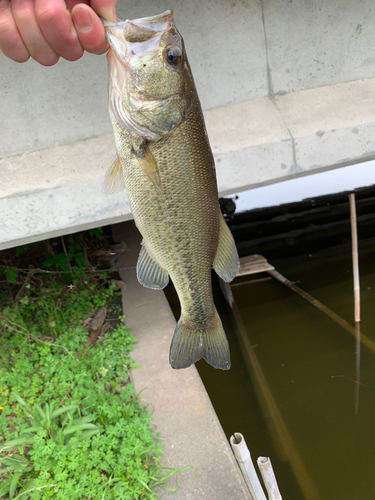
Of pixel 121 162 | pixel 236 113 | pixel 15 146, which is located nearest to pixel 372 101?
pixel 236 113

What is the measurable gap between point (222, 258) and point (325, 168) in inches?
81.8

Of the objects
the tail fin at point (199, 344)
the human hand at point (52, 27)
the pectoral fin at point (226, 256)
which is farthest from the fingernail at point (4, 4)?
the tail fin at point (199, 344)

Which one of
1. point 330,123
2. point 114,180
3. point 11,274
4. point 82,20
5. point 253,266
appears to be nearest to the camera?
point 82,20

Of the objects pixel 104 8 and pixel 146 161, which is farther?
Answer: pixel 146 161

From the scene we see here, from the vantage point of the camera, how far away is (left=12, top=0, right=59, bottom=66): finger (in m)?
1.00

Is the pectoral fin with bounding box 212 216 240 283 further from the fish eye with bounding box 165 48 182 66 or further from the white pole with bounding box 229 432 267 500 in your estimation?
the white pole with bounding box 229 432 267 500

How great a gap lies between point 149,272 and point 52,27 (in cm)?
89

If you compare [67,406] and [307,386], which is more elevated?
[67,406]

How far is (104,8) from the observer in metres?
1.08

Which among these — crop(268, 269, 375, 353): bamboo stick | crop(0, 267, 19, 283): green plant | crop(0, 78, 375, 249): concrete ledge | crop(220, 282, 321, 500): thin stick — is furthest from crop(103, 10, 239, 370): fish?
crop(268, 269, 375, 353): bamboo stick

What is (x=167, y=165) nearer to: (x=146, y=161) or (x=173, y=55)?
(x=146, y=161)

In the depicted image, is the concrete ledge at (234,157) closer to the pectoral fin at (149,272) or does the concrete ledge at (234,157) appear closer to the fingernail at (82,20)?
the pectoral fin at (149,272)

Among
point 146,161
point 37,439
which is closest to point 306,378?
point 37,439

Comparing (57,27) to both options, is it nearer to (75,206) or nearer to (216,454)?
(75,206)
